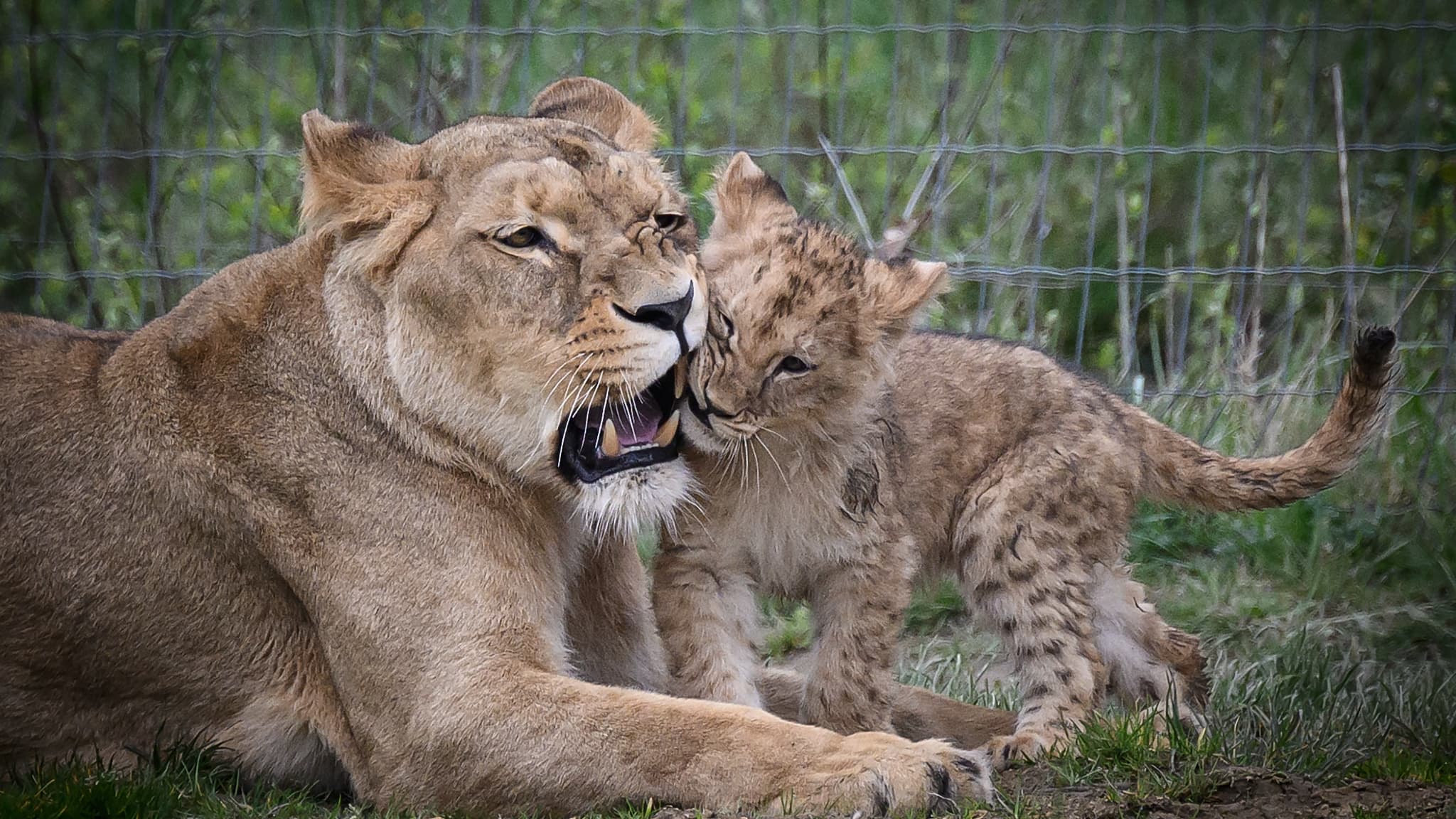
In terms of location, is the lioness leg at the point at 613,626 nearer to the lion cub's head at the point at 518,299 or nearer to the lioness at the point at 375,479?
the lioness at the point at 375,479

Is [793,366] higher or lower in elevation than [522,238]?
lower

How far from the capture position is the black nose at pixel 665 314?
11.4 ft

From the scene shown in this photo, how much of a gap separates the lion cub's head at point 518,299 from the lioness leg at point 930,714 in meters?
1.16

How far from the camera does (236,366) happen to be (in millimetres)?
3758

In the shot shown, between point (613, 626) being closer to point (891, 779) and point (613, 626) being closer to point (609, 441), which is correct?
A: point (609, 441)

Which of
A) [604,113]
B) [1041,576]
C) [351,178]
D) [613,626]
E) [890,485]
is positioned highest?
[604,113]

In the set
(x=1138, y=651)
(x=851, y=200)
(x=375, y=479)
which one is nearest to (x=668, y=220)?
(x=375, y=479)

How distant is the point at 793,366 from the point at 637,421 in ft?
1.52

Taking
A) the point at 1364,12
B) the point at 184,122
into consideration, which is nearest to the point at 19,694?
the point at 184,122

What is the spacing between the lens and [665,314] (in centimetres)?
349

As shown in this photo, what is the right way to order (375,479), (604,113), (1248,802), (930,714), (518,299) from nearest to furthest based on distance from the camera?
(1248,802) < (518,299) < (375,479) < (604,113) < (930,714)

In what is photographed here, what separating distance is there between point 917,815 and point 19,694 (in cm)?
206

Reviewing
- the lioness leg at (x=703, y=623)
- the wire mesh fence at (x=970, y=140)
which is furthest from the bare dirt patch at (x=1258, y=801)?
the wire mesh fence at (x=970, y=140)

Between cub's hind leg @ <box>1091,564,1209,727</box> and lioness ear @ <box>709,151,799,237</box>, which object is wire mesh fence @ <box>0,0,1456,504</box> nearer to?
cub's hind leg @ <box>1091,564,1209,727</box>
